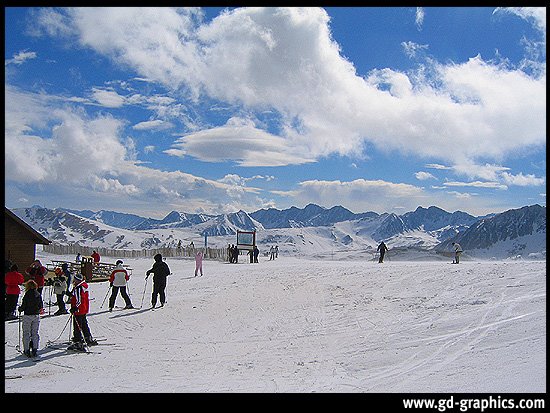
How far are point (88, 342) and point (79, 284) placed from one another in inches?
58.9

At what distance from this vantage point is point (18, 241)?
2791 cm

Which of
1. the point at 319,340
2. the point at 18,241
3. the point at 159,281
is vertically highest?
the point at 18,241

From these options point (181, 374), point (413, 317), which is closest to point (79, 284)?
point (181, 374)

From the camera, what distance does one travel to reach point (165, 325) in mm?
16141

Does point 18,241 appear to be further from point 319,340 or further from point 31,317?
point 319,340

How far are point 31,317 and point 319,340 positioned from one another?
23.5 ft

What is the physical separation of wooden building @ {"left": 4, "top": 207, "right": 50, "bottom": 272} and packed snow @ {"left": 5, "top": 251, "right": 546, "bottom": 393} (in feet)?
29.2

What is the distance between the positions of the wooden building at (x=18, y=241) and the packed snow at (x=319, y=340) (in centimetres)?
890

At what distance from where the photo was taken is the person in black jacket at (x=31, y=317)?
12688 millimetres

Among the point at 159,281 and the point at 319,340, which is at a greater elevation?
the point at 159,281

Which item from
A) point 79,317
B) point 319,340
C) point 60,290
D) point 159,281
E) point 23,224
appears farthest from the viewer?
point 23,224

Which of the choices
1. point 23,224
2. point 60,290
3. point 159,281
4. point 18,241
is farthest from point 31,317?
point 18,241

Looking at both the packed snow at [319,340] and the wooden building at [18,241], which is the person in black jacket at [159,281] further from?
the wooden building at [18,241]

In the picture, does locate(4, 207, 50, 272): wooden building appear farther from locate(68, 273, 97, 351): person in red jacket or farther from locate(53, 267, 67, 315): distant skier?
locate(68, 273, 97, 351): person in red jacket
